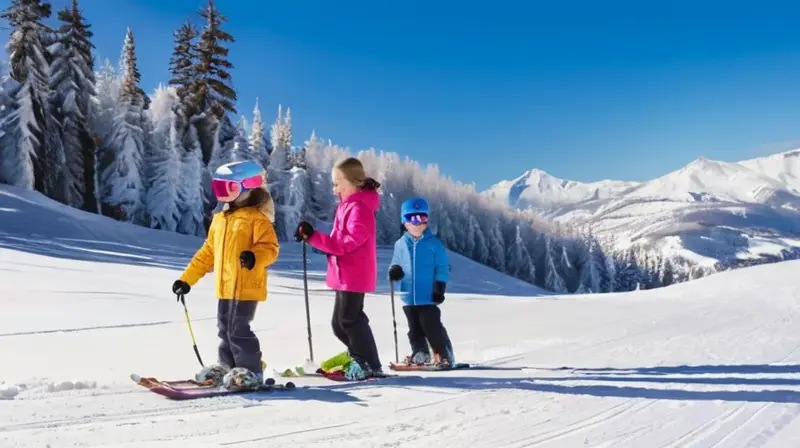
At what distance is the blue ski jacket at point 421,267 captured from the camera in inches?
253

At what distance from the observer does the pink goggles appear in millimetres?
4734

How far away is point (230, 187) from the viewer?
15.6ft

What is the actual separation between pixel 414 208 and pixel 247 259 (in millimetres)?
2619

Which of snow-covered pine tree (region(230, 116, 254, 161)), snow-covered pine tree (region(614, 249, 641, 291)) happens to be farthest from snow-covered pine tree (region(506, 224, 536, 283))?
snow-covered pine tree (region(230, 116, 254, 161))

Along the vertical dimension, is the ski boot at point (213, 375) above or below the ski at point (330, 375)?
above

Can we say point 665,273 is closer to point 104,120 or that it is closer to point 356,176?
point 104,120

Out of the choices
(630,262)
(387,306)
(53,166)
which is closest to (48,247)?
(387,306)

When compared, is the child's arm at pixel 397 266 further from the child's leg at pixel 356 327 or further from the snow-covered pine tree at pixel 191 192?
the snow-covered pine tree at pixel 191 192

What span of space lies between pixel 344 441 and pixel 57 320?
7.18 m

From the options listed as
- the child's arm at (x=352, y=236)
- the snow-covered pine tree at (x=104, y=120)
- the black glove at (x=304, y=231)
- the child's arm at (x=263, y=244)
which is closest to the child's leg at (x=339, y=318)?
the child's arm at (x=352, y=236)

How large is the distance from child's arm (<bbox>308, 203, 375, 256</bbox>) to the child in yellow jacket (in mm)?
556

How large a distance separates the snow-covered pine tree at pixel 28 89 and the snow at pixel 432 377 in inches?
711

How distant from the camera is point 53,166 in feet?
107

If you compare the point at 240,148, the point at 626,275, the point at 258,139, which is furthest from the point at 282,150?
the point at 626,275
